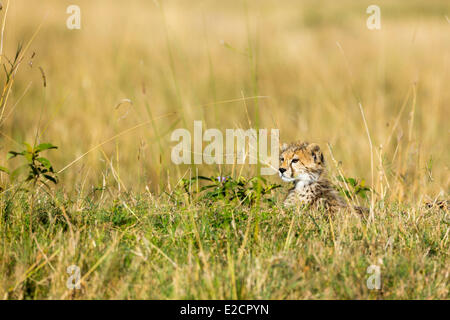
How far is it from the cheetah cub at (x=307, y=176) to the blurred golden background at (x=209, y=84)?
59.3 inches

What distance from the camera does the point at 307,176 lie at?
4.98 meters

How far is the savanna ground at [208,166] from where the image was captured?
320 cm

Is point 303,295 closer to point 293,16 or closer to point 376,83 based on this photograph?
point 376,83

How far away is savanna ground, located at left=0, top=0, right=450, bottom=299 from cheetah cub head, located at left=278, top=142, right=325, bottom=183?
0.21 m

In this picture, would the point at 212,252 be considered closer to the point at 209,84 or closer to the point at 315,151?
the point at 315,151

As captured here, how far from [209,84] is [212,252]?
7501 mm

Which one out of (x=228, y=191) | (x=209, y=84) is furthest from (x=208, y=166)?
(x=209, y=84)

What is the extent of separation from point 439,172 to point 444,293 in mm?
5508

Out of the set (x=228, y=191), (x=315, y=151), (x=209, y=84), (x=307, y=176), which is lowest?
(x=228, y=191)

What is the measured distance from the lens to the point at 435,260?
11.5ft

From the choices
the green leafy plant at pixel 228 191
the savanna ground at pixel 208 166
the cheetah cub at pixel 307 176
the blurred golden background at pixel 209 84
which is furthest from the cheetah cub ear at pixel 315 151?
the blurred golden background at pixel 209 84

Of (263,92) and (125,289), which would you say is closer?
(125,289)
